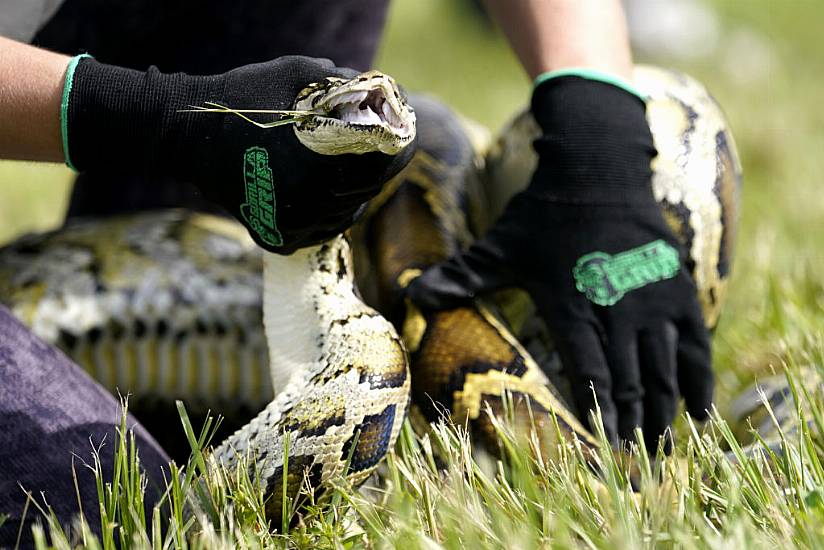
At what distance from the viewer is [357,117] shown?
1948 mm

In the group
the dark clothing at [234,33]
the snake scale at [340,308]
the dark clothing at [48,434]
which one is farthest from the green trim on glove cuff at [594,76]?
the dark clothing at [48,434]

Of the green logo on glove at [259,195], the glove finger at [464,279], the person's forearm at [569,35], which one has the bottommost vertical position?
the glove finger at [464,279]

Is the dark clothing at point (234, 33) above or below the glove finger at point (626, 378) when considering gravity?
above

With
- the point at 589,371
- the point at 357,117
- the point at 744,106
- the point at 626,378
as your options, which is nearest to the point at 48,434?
the point at 357,117

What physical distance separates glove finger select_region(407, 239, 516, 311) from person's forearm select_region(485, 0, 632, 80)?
619mm

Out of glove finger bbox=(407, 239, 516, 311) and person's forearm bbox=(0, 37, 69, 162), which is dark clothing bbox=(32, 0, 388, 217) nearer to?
person's forearm bbox=(0, 37, 69, 162)

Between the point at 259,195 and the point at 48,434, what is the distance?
0.80 metres

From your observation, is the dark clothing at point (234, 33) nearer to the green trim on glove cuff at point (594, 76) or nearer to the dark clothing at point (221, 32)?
the dark clothing at point (221, 32)

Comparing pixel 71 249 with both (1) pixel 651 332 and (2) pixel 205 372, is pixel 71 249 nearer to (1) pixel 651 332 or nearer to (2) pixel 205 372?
(2) pixel 205 372

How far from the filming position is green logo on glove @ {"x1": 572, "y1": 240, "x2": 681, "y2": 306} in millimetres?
2541

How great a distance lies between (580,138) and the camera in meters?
2.59

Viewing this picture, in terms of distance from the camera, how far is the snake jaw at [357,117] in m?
1.92

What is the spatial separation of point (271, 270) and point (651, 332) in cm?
109

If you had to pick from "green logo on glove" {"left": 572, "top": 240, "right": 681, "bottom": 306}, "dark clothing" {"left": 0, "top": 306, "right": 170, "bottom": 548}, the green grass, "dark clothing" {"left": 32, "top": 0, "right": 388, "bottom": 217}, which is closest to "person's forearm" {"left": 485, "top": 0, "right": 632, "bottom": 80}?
"green logo on glove" {"left": 572, "top": 240, "right": 681, "bottom": 306}
